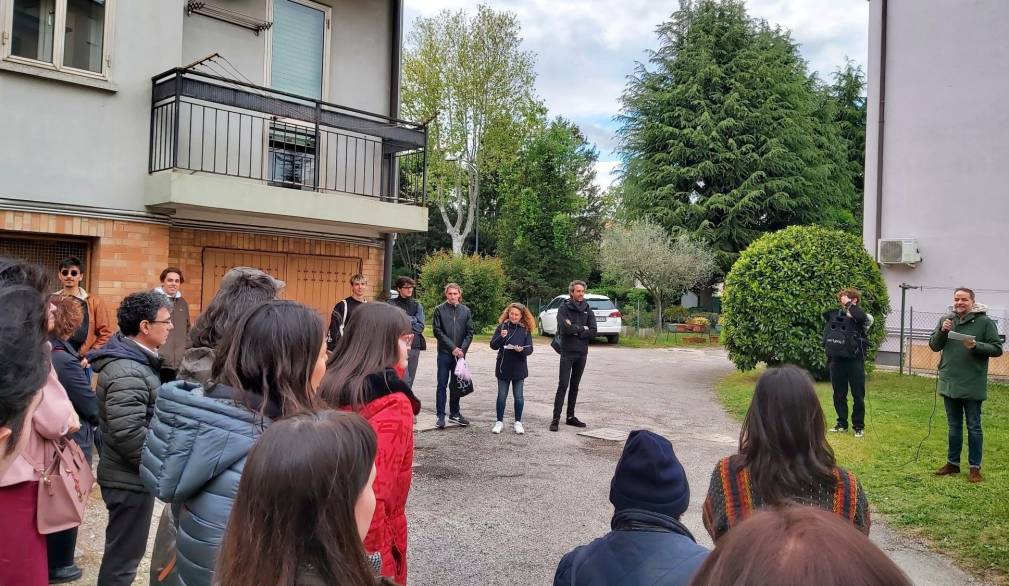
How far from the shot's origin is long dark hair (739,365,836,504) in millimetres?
2838

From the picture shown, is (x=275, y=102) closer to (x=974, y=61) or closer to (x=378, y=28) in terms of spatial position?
(x=378, y=28)

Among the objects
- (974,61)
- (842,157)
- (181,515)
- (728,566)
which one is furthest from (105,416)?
(842,157)

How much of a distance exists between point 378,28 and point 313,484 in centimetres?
1102

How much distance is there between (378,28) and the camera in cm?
1155

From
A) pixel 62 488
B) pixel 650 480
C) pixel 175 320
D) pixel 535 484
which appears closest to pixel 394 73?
pixel 175 320

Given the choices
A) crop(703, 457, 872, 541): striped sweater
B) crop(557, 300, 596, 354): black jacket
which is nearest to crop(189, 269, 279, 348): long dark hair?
crop(703, 457, 872, 541): striped sweater

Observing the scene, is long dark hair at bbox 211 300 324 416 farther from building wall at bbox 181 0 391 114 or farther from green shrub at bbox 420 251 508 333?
green shrub at bbox 420 251 508 333

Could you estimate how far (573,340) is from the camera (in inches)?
390

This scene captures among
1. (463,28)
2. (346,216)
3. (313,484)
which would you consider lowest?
(313,484)

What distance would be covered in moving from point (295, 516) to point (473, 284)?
26.1m

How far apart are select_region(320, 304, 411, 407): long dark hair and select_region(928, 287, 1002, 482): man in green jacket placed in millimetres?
6434

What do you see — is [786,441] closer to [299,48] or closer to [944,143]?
[299,48]

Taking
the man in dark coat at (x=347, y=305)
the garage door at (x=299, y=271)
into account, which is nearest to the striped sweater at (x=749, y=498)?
the man in dark coat at (x=347, y=305)

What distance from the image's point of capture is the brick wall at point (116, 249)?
8273mm
